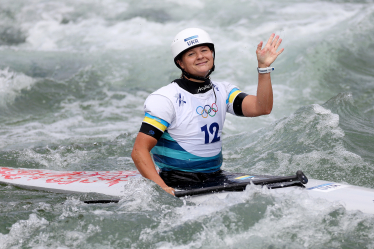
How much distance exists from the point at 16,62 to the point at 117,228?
33.5 feet

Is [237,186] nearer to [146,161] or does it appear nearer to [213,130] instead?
[213,130]

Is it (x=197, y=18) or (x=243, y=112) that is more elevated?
(x=197, y=18)

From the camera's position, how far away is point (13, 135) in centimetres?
758

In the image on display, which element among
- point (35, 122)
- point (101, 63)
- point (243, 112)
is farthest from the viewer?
point (101, 63)

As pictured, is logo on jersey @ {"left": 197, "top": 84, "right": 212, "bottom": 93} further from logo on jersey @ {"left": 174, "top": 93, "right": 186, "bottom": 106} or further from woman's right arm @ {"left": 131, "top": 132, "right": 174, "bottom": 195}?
woman's right arm @ {"left": 131, "top": 132, "right": 174, "bottom": 195}

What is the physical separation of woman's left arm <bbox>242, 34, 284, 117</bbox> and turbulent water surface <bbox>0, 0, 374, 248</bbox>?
74 cm

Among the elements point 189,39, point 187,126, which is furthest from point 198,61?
point 187,126

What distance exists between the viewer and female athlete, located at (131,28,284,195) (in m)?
3.39

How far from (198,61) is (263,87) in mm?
584

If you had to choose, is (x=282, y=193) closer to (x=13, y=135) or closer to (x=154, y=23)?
(x=13, y=135)

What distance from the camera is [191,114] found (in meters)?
3.55

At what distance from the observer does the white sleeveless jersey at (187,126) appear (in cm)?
345

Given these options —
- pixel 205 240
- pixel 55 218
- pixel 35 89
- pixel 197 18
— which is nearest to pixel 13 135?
pixel 35 89

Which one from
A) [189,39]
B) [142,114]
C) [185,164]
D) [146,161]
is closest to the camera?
[146,161]
